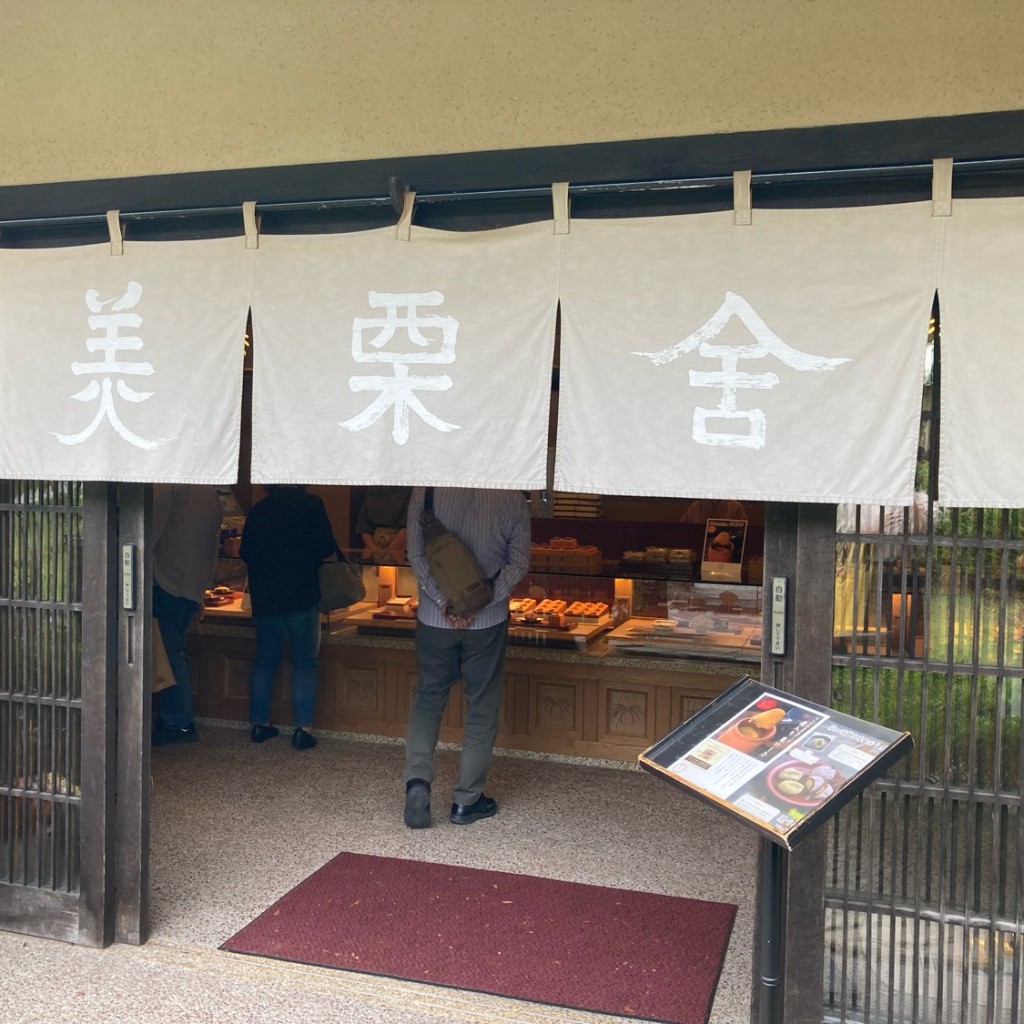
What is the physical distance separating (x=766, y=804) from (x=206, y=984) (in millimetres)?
2665

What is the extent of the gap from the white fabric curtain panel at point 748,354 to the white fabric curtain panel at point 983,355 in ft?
0.30

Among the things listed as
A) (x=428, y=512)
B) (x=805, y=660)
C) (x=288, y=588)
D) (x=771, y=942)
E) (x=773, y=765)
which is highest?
(x=428, y=512)

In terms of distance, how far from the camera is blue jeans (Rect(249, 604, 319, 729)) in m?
7.16

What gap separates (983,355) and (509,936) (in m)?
3.13

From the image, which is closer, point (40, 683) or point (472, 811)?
point (40, 683)

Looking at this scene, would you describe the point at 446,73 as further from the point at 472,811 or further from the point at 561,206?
the point at 472,811

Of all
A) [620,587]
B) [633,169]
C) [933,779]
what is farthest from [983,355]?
[620,587]

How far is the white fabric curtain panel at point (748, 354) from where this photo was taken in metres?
3.28

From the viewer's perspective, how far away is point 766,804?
2.55 m

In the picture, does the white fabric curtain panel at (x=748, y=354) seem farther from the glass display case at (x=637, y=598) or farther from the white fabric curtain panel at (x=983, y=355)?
the glass display case at (x=637, y=598)

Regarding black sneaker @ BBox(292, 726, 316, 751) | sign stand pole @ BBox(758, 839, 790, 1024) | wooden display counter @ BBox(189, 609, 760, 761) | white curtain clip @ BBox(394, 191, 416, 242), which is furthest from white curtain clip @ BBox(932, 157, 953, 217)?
black sneaker @ BBox(292, 726, 316, 751)

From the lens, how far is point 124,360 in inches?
161

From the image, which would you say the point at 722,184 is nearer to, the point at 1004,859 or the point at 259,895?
the point at 1004,859

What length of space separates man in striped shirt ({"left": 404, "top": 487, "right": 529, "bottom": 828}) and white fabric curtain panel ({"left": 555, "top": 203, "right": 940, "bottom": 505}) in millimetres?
2301
